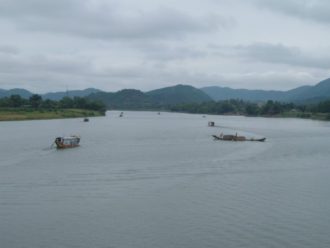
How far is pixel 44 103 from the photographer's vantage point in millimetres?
122500

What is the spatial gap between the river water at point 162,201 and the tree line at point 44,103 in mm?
78313

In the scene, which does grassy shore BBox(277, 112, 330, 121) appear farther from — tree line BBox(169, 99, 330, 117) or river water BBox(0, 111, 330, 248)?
river water BBox(0, 111, 330, 248)

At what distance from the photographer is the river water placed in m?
16.1

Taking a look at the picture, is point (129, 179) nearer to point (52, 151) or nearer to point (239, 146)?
point (52, 151)

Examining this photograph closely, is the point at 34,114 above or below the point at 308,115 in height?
below

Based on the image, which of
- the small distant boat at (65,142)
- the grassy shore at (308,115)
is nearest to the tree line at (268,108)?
the grassy shore at (308,115)

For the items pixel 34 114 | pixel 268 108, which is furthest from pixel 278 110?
pixel 34 114

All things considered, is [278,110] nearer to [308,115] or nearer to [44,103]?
[308,115]

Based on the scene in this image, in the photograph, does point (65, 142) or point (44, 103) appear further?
point (44, 103)

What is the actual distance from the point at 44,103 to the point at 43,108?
18.2ft

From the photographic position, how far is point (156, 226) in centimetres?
1733

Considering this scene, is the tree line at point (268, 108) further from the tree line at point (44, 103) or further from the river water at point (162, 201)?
the river water at point (162, 201)

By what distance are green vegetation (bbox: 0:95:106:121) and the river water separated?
6270cm

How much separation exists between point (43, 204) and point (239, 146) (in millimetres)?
31371
